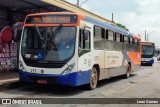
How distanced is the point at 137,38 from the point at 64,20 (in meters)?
11.8

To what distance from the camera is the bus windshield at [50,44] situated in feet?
37.9

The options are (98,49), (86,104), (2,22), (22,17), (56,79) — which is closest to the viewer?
(86,104)

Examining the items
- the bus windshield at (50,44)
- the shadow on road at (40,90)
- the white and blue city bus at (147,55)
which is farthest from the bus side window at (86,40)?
the white and blue city bus at (147,55)

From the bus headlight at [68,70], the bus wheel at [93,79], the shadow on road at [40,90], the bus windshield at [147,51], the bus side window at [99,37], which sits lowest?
the shadow on road at [40,90]

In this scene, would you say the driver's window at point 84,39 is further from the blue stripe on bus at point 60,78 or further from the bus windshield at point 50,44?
the blue stripe on bus at point 60,78

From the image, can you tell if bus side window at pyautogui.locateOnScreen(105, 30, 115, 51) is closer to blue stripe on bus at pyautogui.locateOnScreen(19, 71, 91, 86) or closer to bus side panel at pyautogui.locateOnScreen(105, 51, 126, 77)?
bus side panel at pyautogui.locateOnScreen(105, 51, 126, 77)

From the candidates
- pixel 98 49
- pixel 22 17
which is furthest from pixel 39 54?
pixel 22 17

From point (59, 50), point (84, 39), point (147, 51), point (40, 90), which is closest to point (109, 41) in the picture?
point (84, 39)

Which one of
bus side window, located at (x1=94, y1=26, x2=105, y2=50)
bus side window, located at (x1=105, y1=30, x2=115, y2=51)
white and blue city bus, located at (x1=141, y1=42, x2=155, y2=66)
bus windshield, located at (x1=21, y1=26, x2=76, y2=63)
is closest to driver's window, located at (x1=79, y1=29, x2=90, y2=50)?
bus windshield, located at (x1=21, y1=26, x2=76, y2=63)

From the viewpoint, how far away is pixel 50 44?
11.7m

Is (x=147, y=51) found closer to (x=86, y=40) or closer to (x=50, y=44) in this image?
(x=86, y=40)

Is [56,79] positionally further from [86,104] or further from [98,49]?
[98,49]

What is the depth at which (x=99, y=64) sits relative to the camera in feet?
46.0

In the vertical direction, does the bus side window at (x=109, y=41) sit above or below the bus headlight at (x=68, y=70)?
above
